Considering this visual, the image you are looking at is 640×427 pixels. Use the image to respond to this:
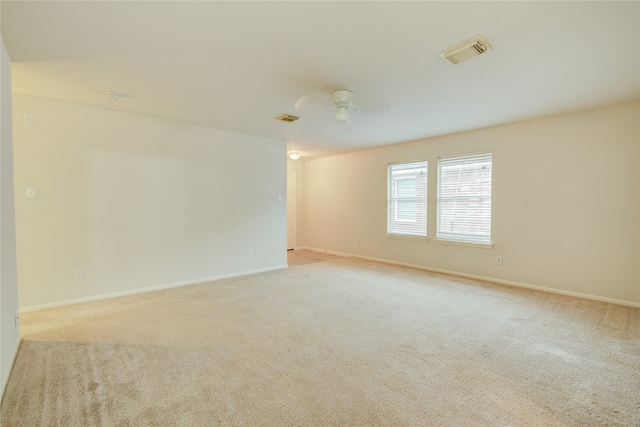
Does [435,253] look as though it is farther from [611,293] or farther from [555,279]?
[611,293]

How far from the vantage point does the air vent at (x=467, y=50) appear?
2170 millimetres

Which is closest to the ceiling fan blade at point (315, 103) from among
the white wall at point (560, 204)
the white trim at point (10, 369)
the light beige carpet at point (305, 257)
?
the white wall at point (560, 204)


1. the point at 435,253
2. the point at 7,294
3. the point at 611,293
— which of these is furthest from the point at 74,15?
the point at 611,293

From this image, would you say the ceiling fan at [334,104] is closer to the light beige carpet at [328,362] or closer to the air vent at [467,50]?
the air vent at [467,50]

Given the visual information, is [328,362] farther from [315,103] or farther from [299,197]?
[299,197]

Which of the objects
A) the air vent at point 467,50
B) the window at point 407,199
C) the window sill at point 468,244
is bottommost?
the window sill at point 468,244

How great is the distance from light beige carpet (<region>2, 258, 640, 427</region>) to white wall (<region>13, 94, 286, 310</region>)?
454mm

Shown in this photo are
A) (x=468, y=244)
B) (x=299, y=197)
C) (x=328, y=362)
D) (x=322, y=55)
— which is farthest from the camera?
Answer: (x=299, y=197)

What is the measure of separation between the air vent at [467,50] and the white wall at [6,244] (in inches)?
131

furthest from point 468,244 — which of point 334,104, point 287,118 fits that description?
point 287,118

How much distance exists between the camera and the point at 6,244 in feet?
6.93

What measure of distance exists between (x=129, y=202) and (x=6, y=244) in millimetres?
1866

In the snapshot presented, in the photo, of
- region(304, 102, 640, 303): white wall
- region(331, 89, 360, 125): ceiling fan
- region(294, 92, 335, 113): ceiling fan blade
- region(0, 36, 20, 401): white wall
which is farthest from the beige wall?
region(0, 36, 20, 401): white wall

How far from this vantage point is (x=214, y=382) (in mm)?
1977
